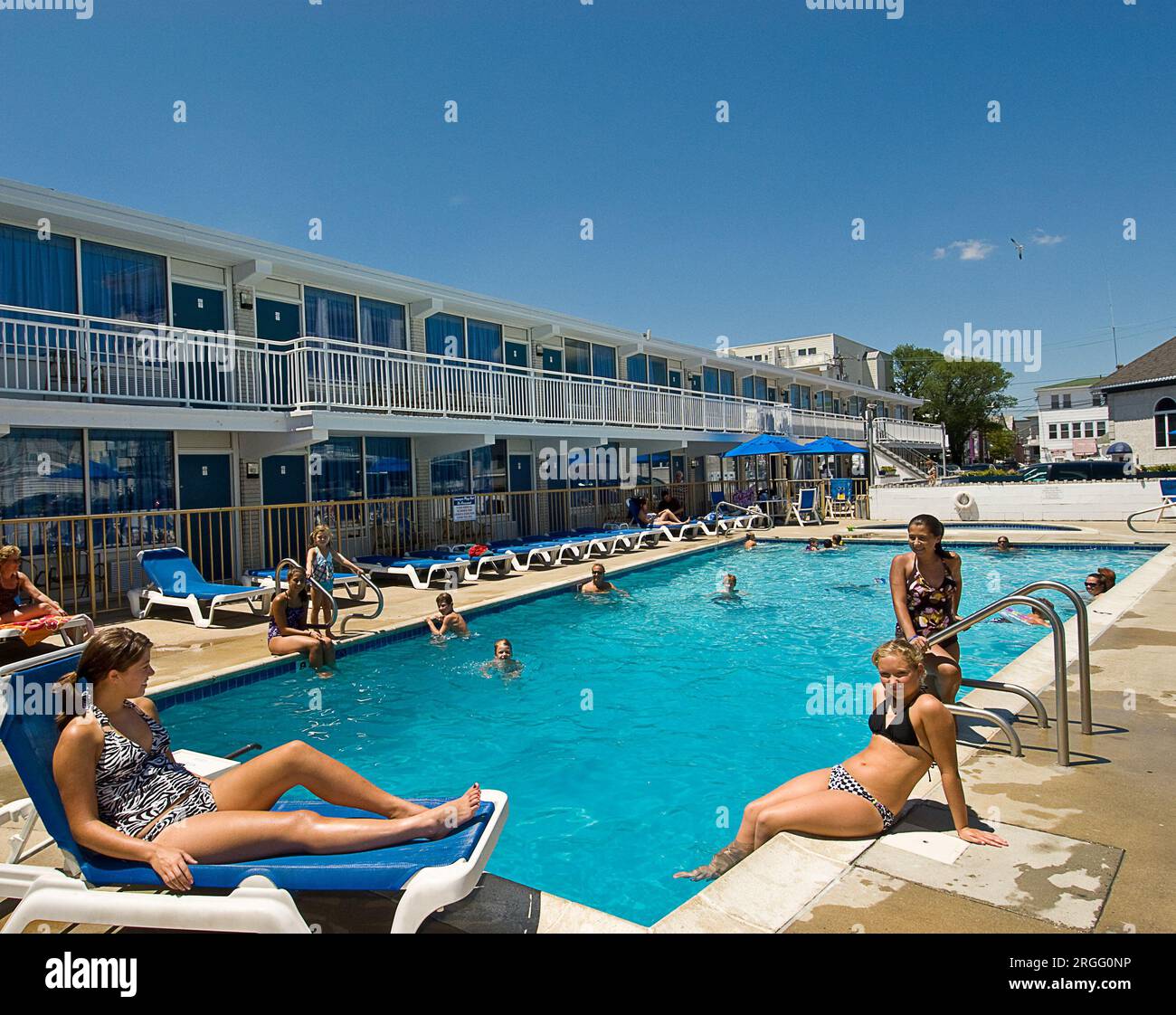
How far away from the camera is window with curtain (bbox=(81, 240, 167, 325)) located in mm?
10539

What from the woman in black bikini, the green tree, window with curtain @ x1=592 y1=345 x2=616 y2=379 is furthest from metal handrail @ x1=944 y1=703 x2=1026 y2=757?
the green tree

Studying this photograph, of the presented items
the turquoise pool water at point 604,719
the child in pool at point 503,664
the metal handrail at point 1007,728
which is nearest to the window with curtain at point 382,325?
the turquoise pool water at point 604,719

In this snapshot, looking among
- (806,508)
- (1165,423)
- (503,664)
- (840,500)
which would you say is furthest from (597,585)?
(1165,423)

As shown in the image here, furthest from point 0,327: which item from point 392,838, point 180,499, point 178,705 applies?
point 392,838

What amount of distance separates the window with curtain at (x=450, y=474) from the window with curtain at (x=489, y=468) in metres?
0.27

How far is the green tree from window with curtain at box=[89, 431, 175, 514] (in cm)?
5913

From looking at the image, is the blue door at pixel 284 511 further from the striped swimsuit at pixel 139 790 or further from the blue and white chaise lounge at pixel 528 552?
the striped swimsuit at pixel 139 790

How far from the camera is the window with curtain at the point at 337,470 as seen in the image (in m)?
13.4

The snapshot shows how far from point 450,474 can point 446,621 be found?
786 cm

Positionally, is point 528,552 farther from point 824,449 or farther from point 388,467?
point 824,449

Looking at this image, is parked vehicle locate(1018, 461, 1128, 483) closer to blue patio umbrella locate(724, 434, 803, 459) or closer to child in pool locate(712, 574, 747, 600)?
blue patio umbrella locate(724, 434, 803, 459)

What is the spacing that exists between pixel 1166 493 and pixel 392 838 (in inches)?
917

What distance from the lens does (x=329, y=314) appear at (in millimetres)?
13812
